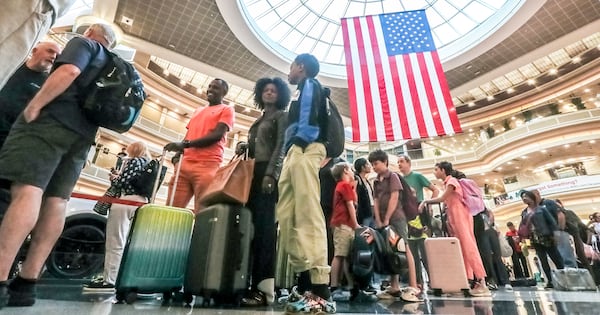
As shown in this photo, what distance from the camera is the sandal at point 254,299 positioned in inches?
62.4

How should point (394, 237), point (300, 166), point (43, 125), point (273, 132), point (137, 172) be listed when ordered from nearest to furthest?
point (43, 125) → point (300, 166) → point (273, 132) → point (394, 237) → point (137, 172)

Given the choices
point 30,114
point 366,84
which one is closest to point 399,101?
point 366,84

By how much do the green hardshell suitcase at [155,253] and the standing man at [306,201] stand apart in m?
0.70

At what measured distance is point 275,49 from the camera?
1258 centimetres

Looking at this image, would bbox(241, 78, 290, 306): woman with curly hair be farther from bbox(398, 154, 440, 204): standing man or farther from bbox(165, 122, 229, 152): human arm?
bbox(398, 154, 440, 204): standing man

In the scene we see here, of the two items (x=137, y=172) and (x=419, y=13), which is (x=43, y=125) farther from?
(x=419, y=13)

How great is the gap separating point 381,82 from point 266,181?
18.2ft

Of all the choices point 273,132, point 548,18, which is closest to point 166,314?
point 273,132

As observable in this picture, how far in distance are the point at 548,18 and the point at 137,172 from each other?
14.4 metres

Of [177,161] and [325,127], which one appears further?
[177,161]

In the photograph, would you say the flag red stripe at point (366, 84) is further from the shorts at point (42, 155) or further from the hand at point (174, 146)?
the shorts at point (42, 155)

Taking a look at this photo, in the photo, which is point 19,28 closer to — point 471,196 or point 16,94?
point 16,94

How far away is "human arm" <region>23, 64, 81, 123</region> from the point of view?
1.32m

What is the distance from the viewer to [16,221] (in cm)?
124
